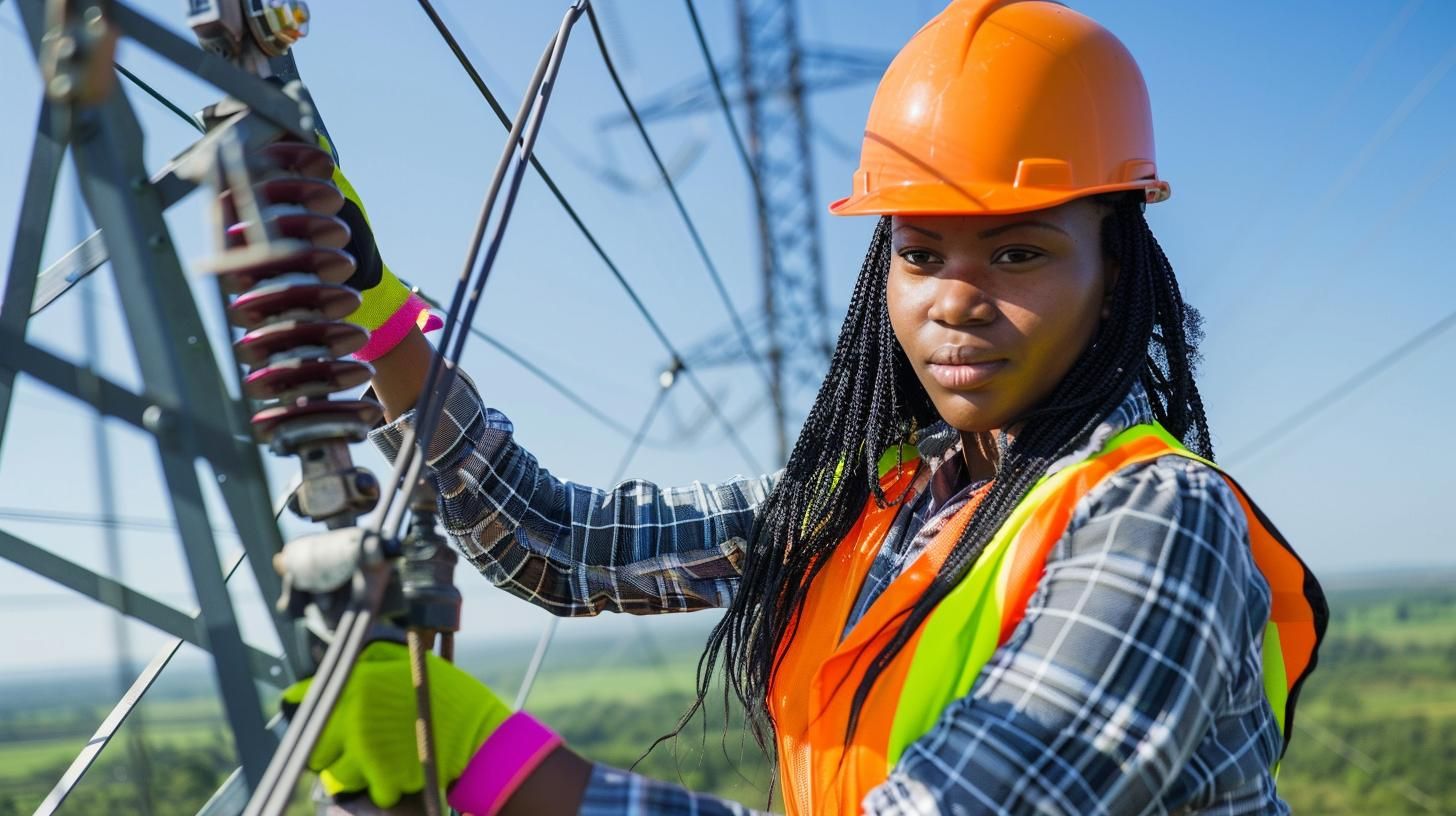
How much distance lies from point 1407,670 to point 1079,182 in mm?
60847

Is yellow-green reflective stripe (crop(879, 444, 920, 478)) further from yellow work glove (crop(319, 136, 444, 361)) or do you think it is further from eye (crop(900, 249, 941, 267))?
yellow work glove (crop(319, 136, 444, 361))

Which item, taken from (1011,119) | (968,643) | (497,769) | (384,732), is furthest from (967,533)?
(384,732)

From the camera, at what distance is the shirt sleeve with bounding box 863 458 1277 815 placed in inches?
A: 55.1

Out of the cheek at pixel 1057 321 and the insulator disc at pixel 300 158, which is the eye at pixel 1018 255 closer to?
the cheek at pixel 1057 321

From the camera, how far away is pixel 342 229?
4.67ft

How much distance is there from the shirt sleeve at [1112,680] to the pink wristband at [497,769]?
38cm

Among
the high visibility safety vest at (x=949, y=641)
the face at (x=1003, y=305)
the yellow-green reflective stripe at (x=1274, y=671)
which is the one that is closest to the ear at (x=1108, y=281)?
the face at (x=1003, y=305)

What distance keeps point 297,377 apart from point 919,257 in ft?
3.24

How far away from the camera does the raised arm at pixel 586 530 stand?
2336mm

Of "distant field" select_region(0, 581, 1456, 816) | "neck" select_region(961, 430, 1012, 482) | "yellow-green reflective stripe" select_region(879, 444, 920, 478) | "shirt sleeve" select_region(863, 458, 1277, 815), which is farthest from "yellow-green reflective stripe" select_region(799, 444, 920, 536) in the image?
"distant field" select_region(0, 581, 1456, 816)

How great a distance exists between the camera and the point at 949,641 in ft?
5.41

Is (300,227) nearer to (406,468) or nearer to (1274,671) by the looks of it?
(406,468)

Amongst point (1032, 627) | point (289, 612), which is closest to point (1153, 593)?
point (1032, 627)

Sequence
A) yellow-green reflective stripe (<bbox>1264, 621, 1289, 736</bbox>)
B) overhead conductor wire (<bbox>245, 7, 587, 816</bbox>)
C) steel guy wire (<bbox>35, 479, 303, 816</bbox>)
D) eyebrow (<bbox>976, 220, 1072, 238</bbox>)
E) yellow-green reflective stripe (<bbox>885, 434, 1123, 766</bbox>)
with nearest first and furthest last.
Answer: overhead conductor wire (<bbox>245, 7, 587, 816</bbox>) < yellow-green reflective stripe (<bbox>885, 434, 1123, 766</bbox>) < yellow-green reflective stripe (<bbox>1264, 621, 1289, 736</bbox>) < eyebrow (<bbox>976, 220, 1072, 238</bbox>) < steel guy wire (<bbox>35, 479, 303, 816</bbox>)
